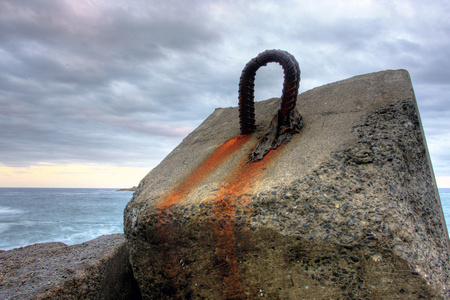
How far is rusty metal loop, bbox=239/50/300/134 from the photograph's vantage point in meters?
2.33

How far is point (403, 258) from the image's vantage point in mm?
1314

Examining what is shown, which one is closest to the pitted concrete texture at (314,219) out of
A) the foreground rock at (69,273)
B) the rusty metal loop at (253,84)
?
the rusty metal loop at (253,84)

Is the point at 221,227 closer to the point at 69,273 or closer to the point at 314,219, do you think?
the point at 314,219

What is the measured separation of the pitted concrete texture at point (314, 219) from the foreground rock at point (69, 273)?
1.83 feet

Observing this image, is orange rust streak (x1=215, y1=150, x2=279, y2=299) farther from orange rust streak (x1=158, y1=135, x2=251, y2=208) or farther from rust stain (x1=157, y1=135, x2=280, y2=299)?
orange rust streak (x1=158, y1=135, x2=251, y2=208)

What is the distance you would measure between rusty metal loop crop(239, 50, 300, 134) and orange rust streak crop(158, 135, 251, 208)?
0.62 feet

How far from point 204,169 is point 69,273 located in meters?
1.36

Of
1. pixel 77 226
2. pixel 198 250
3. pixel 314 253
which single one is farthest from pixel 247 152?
pixel 77 226

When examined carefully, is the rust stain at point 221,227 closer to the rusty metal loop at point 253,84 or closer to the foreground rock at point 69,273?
the rusty metal loop at point 253,84

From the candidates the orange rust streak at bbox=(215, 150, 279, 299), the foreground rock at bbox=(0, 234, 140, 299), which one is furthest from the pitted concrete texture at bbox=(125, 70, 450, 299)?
the foreground rock at bbox=(0, 234, 140, 299)

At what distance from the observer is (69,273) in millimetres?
2299

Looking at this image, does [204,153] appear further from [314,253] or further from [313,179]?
[314,253]

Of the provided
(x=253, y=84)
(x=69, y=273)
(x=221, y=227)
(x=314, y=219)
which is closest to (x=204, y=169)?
(x=221, y=227)

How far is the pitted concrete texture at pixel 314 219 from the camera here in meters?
1.38
